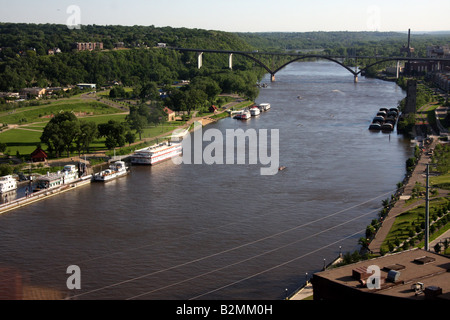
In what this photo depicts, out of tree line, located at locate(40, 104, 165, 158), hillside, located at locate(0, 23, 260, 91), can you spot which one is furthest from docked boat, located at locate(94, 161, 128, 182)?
hillside, located at locate(0, 23, 260, 91)

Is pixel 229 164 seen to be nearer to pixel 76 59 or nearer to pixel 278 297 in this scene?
pixel 278 297

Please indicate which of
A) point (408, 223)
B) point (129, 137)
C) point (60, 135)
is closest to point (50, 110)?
point (129, 137)

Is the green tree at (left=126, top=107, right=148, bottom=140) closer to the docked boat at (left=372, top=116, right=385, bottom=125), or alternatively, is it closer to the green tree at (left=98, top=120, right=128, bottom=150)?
the green tree at (left=98, top=120, right=128, bottom=150)

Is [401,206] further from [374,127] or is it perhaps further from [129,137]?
[374,127]

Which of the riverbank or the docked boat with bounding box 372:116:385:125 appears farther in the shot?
the docked boat with bounding box 372:116:385:125
